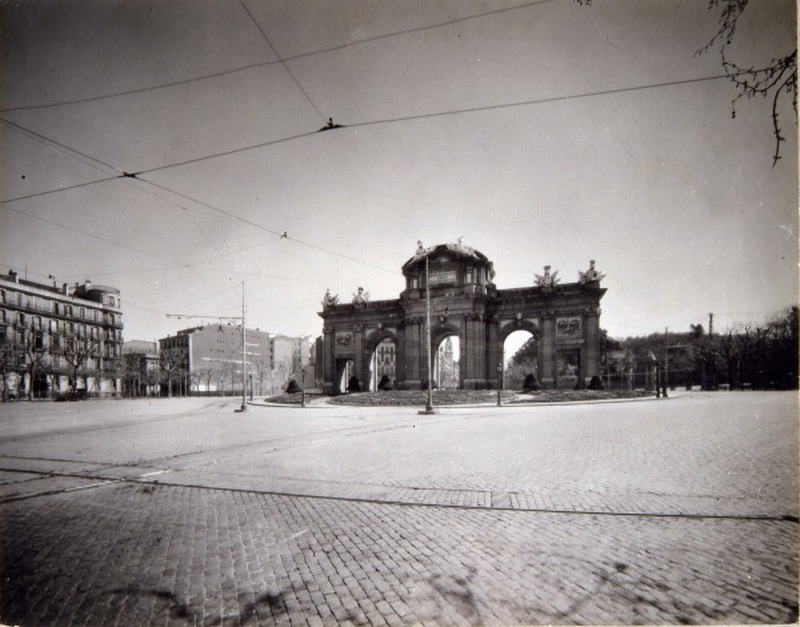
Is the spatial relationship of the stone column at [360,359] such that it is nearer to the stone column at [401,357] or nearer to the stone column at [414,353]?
the stone column at [401,357]

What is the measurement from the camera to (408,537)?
5.23 m

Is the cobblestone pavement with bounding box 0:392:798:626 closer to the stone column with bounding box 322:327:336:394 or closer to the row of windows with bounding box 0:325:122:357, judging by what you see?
the stone column with bounding box 322:327:336:394

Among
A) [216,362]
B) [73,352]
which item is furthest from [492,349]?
[216,362]

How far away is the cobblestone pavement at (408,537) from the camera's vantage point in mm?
3717

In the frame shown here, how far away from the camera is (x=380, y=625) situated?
345cm

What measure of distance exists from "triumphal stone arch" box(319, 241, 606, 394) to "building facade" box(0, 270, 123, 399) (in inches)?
1356

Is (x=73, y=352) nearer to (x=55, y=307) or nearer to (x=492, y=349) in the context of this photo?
(x=55, y=307)

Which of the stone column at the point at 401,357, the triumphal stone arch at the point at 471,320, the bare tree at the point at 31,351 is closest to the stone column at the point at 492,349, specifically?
the triumphal stone arch at the point at 471,320

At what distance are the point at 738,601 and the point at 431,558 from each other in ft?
8.69

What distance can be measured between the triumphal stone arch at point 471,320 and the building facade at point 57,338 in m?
34.4

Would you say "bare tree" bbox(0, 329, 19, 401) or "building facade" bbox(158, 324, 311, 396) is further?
"building facade" bbox(158, 324, 311, 396)

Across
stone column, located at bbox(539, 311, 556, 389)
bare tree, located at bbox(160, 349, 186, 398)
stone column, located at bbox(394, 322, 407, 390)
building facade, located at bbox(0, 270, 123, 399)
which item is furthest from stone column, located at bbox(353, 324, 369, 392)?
bare tree, located at bbox(160, 349, 186, 398)

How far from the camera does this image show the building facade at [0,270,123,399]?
171 ft

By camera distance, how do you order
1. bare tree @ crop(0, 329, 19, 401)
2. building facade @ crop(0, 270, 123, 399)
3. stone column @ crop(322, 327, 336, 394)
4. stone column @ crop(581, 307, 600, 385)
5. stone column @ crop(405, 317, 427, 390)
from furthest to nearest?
building facade @ crop(0, 270, 123, 399) → stone column @ crop(322, 327, 336, 394) → bare tree @ crop(0, 329, 19, 401) → stone column @ crop(405, 317, 427, 390) → stone column @ crop(581, 307, 600, 385)
